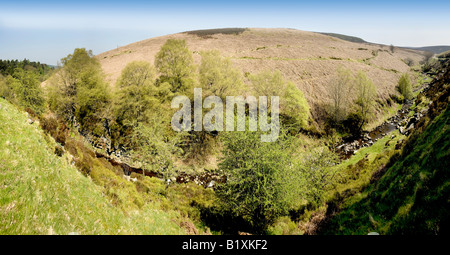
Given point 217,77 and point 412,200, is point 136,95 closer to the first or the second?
point 217,77

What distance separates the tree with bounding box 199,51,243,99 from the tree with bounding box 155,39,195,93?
131 inches

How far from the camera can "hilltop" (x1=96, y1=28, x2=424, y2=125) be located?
70500 millimetres

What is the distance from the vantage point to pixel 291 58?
84.6m

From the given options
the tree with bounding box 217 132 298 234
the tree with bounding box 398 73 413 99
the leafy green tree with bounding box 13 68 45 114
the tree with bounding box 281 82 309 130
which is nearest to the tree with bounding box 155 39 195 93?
the tree with bounding box 217 132 298 234

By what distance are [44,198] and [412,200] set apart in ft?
57.1

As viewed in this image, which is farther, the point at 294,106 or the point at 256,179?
the point at 294,106

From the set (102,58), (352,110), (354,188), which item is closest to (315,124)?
(352,110)

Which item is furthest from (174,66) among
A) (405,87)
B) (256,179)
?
(405,87)

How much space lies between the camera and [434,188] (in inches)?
399

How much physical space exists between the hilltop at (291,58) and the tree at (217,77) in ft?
80.0

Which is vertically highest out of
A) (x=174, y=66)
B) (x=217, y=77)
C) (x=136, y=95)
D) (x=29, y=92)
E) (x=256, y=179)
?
(x=174, y=66)

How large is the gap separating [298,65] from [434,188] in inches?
3024
